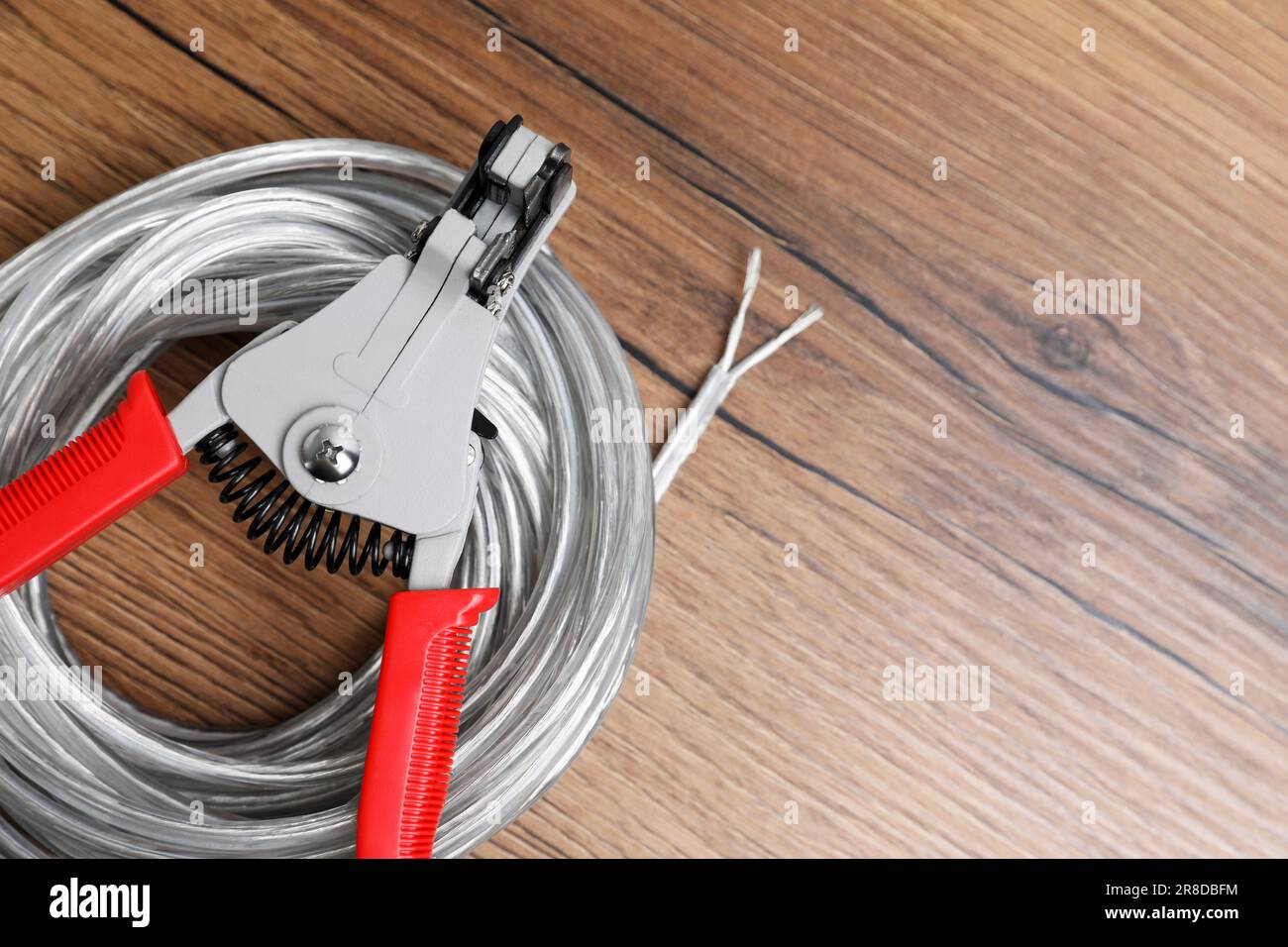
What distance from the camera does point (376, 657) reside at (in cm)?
85

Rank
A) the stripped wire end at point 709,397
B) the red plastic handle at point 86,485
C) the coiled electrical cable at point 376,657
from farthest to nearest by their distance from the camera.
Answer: the stripped wire end at point 709,397, the coiled electrical cable at point 376,657, the red plastic handle at point 86,485

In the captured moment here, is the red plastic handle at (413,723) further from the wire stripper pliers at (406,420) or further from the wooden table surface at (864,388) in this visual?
the wooden table surface at (864,388)

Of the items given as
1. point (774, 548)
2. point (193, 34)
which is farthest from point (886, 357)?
point (193, 34)

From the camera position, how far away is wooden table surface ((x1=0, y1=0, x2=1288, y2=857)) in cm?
88

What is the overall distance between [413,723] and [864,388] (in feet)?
1.76

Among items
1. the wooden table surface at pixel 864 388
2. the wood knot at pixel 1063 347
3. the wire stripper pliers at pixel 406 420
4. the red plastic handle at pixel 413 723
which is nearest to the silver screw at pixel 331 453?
the wire stripper pliers at pixel 406 420

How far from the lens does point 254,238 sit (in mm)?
812

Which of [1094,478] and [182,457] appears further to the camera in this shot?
[1094,478]

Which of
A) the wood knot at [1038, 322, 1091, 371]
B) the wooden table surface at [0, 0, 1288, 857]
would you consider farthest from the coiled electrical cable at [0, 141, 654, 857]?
the wood knot at [1038, 322, 1091, 371]

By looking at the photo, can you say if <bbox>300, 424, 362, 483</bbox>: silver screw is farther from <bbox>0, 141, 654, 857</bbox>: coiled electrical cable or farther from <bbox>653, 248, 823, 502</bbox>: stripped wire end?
<bbox>653, 248, 823, 502</bbox>: stripped wire end

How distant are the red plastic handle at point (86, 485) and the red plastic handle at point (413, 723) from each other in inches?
8.0

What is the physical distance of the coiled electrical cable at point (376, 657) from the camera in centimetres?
79

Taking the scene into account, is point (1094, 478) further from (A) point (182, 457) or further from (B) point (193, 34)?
(B) point (193, 34)

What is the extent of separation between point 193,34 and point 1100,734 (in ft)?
3.75
